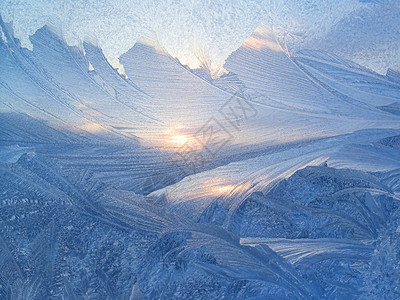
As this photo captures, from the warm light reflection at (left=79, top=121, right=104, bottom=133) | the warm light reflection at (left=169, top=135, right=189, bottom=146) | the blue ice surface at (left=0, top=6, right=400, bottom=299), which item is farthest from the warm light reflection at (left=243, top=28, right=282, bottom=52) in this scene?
the warm light reflection at (left=79, top=121, right=104, bottom=133)

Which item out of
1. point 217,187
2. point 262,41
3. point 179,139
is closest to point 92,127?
point 179,139

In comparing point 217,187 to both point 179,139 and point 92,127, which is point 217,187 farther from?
point 92,127

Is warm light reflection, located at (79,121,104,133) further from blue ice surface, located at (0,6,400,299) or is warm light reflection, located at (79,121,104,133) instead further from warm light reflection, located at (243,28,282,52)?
warm light reflection, located at (243,28,282,52)

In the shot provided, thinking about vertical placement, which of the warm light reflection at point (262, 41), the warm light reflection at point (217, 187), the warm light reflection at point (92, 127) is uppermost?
the warm light reflection at point (262, 41)

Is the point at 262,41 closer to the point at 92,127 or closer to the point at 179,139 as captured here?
the point at 179,139

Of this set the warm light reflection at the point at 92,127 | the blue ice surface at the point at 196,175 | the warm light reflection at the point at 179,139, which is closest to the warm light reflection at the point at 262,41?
the blue ice surface at the point at 196,175

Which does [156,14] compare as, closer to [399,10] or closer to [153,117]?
[153,117]

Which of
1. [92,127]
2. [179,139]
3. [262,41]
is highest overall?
[262,41]

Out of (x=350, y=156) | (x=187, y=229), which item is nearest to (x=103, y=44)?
(x=187, y=229)

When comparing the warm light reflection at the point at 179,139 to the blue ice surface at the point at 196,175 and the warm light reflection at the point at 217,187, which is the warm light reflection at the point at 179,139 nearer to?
the blue ice surface at the point at 196,175

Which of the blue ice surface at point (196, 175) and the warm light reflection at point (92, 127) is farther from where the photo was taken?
the warm light reflection at point (92, 127)

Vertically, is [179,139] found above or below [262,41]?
below
